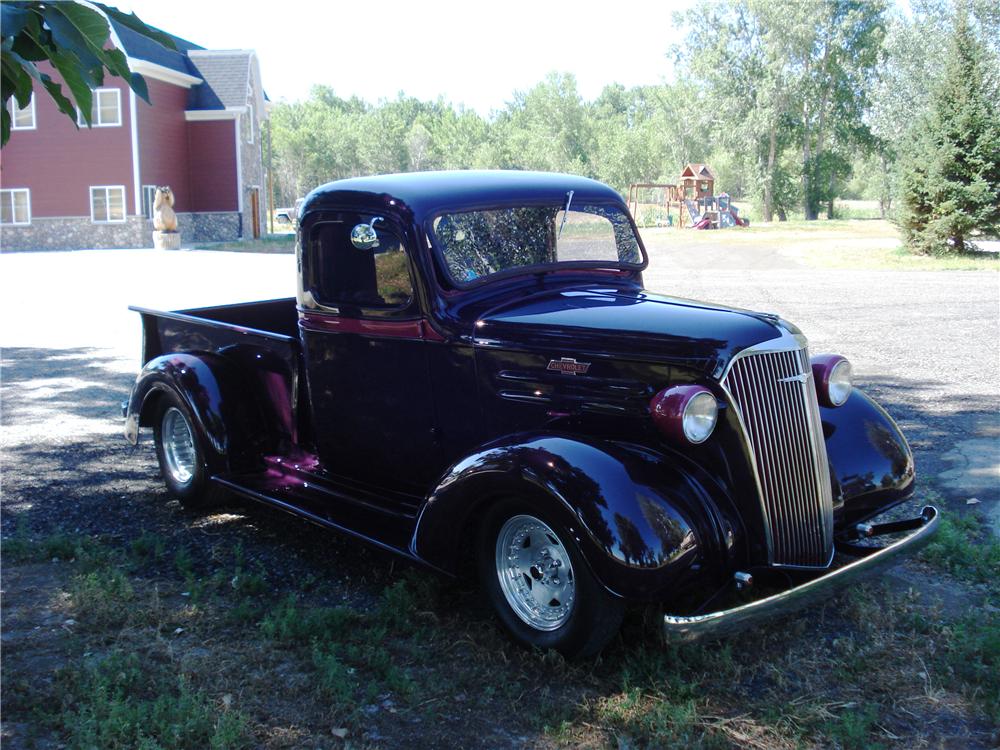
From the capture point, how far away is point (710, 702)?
10.9ft

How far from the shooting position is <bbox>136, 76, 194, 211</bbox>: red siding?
32.4 meters

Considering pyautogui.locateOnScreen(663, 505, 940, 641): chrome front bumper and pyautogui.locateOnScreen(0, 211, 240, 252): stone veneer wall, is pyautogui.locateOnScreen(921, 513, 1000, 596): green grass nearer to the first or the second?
pyautogui.locateOnScreen(663, 505, 940, 641): chrome front bumper

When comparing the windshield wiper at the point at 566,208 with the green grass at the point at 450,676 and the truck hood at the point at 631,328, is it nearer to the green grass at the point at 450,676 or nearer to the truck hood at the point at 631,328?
the truck hood at the point at 631,328

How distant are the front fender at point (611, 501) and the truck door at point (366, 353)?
0.71 meters

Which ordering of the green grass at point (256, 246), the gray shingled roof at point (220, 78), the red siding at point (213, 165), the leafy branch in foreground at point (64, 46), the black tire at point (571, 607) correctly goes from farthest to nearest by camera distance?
the red siding at point (213, 165) < the gray shingled roof at point (220, 78) < the green grass at point (256, 246) < the black tire at point (571, 607) < the leafy branch in foreground at point (64, 46)

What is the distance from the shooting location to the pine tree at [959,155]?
797 inches

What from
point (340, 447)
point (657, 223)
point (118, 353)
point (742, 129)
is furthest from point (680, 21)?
point (340, 447)

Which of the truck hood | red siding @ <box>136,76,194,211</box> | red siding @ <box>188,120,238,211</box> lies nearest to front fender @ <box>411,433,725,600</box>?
the truck hood

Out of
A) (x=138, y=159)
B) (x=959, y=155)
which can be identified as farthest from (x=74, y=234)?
(x=959, y=155)

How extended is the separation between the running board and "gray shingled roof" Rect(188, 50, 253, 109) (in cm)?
3241

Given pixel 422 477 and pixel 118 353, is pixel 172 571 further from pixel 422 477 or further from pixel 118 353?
pixel 118 353

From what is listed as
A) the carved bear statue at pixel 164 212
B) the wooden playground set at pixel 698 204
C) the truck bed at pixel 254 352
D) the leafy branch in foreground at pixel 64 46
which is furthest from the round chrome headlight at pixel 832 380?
the wooden playground set at pixel 698 204

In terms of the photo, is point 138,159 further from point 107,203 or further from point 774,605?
point 774,605

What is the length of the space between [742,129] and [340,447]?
158 feet
